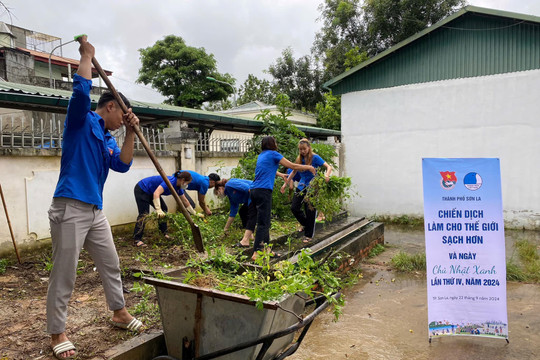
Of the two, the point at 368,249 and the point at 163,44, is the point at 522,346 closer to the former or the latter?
the point at 368,249

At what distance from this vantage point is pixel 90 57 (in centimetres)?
262

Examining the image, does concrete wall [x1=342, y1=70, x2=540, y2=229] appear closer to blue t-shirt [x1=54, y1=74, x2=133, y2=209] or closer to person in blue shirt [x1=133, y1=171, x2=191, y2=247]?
person in blue shirt [x1=133, y1=171, x2=191, y2=247]

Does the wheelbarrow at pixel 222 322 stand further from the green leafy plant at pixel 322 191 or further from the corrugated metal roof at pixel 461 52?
the corrugated metal roof at pixel 461 52

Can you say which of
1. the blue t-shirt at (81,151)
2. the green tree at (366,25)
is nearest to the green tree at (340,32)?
the green tree at (366,25)

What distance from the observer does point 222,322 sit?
2.32 meters

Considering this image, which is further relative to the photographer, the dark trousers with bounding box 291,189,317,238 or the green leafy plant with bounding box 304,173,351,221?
the dark trousers with bounding box 291,189,317,238

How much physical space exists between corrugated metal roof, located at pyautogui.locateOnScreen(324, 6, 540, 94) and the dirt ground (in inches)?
353

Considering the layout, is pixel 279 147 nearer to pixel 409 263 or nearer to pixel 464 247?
pixel 409 263

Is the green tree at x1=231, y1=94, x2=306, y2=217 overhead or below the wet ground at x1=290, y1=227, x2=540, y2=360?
overhead

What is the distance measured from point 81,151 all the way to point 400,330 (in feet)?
12.4

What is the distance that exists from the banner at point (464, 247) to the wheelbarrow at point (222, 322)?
2.03 m

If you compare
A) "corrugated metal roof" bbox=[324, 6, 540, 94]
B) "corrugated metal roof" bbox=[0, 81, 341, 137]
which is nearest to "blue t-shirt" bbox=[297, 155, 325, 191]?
"corrugated metal roof" bbox=[0, 81, 341, 137]

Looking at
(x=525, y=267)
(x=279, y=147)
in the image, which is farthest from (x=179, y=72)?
(x=525, y=267)

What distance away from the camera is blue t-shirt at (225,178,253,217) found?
6051mm
